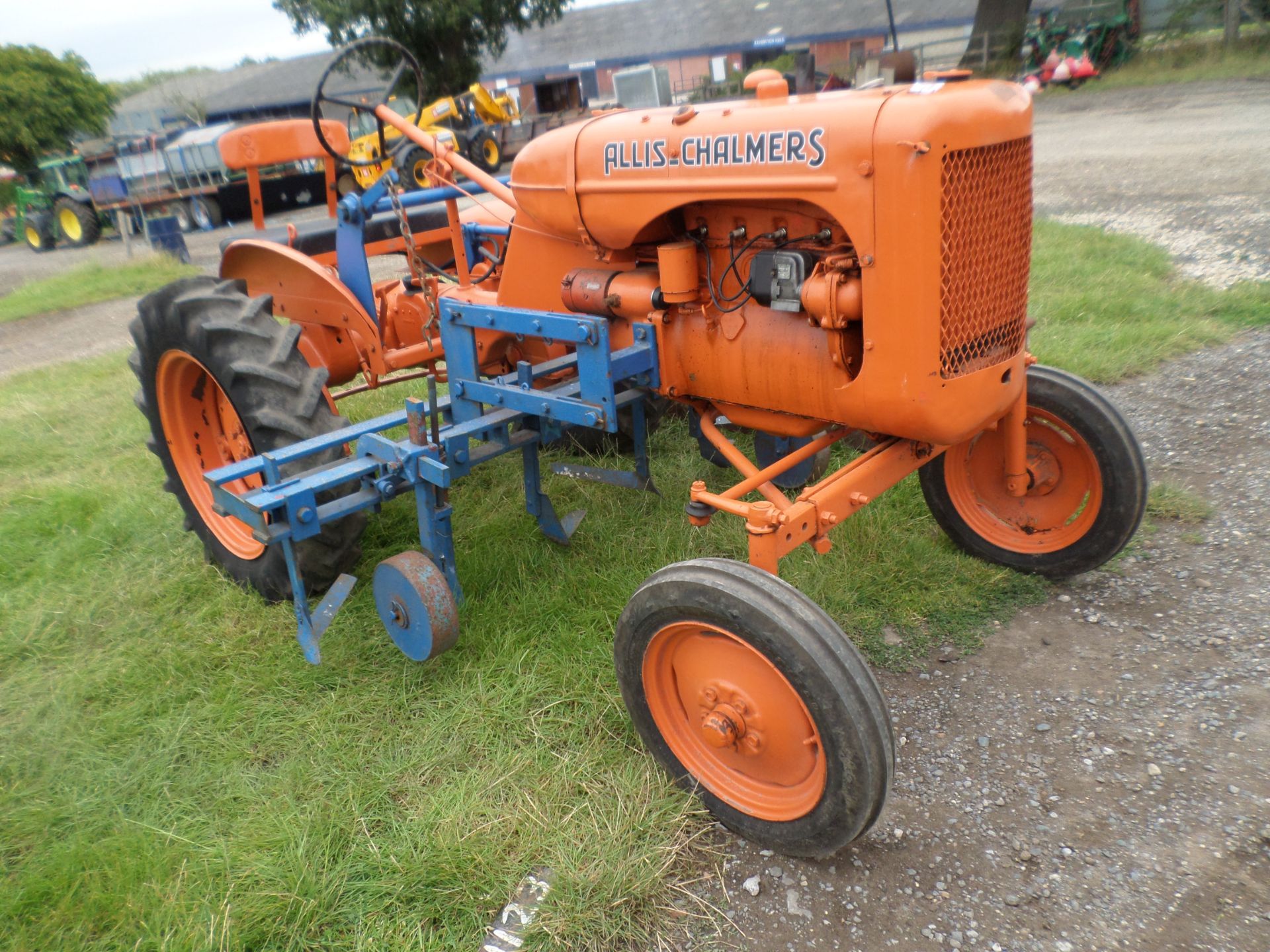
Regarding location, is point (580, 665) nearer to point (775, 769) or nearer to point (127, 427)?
point (775, 769)

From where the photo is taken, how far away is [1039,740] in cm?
259

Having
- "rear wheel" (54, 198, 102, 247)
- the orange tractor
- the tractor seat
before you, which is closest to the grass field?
the orange tractor

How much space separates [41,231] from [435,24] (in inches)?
462

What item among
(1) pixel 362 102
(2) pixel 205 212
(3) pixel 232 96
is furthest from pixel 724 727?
(3) pixel 232 96

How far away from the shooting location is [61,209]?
1867cm

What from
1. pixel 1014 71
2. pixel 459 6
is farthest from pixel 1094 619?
pixel 459 6

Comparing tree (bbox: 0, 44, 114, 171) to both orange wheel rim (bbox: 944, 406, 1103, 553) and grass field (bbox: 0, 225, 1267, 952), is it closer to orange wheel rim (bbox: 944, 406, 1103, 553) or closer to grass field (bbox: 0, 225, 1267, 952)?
grass field (bbox: 0, 225, 1267, 952)

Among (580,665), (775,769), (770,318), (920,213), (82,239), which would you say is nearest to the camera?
(920,213)

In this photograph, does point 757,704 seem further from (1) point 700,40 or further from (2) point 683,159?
(1) point 700,40

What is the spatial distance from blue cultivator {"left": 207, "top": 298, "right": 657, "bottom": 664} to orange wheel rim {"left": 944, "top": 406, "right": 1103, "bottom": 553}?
123 cm

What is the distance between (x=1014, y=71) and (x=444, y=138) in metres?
20.1

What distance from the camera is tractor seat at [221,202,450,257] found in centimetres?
438

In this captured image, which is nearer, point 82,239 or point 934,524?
point 934,524

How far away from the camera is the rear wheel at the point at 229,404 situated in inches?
126
